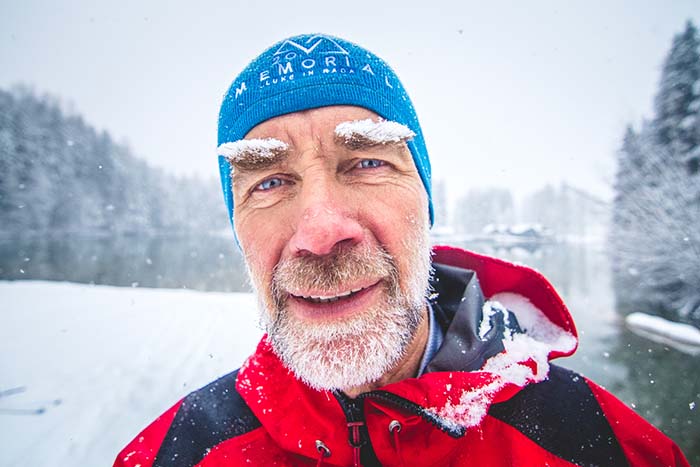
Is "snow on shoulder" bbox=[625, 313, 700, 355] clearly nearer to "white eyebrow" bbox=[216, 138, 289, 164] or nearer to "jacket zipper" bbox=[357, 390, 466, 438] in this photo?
"jacket zipper" bbox=[357, 390, 466, 438]

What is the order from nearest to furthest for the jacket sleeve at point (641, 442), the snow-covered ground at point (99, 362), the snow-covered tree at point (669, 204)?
the jacket sleeve at point (641, 442)
the snow-covered ground at point (99, 362)
the snow-covered tree at point (669, 204)

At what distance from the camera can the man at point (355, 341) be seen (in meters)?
1.13

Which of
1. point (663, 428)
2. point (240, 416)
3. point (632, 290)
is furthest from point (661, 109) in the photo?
point (240, 416)

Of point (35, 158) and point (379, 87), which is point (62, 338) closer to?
point (379, 87)

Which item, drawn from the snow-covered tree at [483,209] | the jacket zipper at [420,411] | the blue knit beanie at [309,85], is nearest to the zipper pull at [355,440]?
the jacket zipper at [420,411]

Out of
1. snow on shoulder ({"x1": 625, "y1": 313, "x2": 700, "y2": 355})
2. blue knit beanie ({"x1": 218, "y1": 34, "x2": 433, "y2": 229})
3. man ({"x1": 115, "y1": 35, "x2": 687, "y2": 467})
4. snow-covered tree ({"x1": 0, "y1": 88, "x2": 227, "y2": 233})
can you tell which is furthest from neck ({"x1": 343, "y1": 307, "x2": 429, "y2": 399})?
snow-covered tree ({"x1": 0, "y1": 88, "x2": 227, "y2": 233})

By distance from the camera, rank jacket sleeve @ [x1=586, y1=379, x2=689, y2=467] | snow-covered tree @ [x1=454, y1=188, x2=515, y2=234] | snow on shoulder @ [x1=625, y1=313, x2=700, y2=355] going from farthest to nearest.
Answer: snow-covered tree @ [x1=454, y1=188, x2=515, y2=234] → snow on shoulder @ [x1=625, y1=313, x2=700, y2=355] → jacket sleeve @ [x1=586, y1=379, x2=689, y2=467]

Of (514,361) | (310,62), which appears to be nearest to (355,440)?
(514,361)

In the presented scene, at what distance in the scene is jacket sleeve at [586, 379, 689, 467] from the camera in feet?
3.97

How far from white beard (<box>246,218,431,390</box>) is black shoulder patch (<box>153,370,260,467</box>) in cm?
46

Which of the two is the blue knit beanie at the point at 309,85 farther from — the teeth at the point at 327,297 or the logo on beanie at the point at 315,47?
the teeth at the point at 327,297

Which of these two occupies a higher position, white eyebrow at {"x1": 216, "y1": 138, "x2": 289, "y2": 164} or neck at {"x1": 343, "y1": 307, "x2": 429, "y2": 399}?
white eyebrow at {"x1": 216, "y1": 138, "x2": 289, "y2": 164}

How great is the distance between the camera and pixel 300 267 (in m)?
1.15

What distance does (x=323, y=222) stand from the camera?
113 cm
